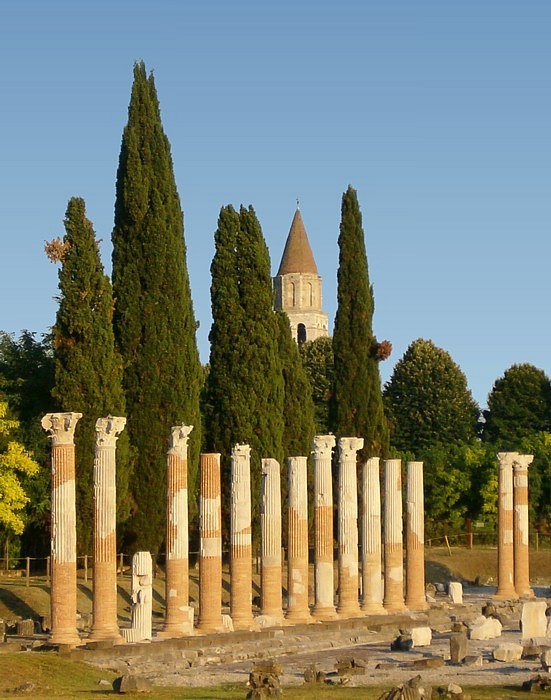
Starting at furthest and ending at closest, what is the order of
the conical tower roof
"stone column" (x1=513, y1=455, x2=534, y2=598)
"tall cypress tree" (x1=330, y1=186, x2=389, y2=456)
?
the conical tower roof
"tall cypress tree" (x1=330, y1=186, x2=389, y2=456)
"stone column" (x1=513, y1=455, x2=534, y2=598)

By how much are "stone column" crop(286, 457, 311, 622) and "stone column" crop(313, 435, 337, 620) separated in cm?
74

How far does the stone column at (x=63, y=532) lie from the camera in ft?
112

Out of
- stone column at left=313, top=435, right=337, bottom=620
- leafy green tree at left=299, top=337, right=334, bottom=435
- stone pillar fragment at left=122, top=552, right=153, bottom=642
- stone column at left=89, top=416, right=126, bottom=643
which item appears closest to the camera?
stone column at left=89, top=416, right=126, bottom=643

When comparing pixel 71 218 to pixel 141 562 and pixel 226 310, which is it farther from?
pixel 141 562

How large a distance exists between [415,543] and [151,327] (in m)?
12.1

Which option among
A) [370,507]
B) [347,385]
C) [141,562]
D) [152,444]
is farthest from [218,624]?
[347,385]

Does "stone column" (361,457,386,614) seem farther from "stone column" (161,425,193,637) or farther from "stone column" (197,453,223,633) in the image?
"stone column" (161,425,193,637)

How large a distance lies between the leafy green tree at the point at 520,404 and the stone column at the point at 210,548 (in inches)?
2397

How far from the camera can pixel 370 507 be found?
47.5m

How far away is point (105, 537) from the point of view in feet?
115

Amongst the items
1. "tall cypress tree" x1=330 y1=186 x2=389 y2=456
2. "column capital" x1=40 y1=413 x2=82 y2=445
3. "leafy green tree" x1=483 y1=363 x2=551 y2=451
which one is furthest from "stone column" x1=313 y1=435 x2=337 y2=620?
"leafy green tree" x1=483 y1=363 x2=551 y2=451

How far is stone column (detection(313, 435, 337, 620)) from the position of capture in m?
44.8

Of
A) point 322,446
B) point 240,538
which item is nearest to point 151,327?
point 322,446

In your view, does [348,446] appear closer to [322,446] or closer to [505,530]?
[322,446]
